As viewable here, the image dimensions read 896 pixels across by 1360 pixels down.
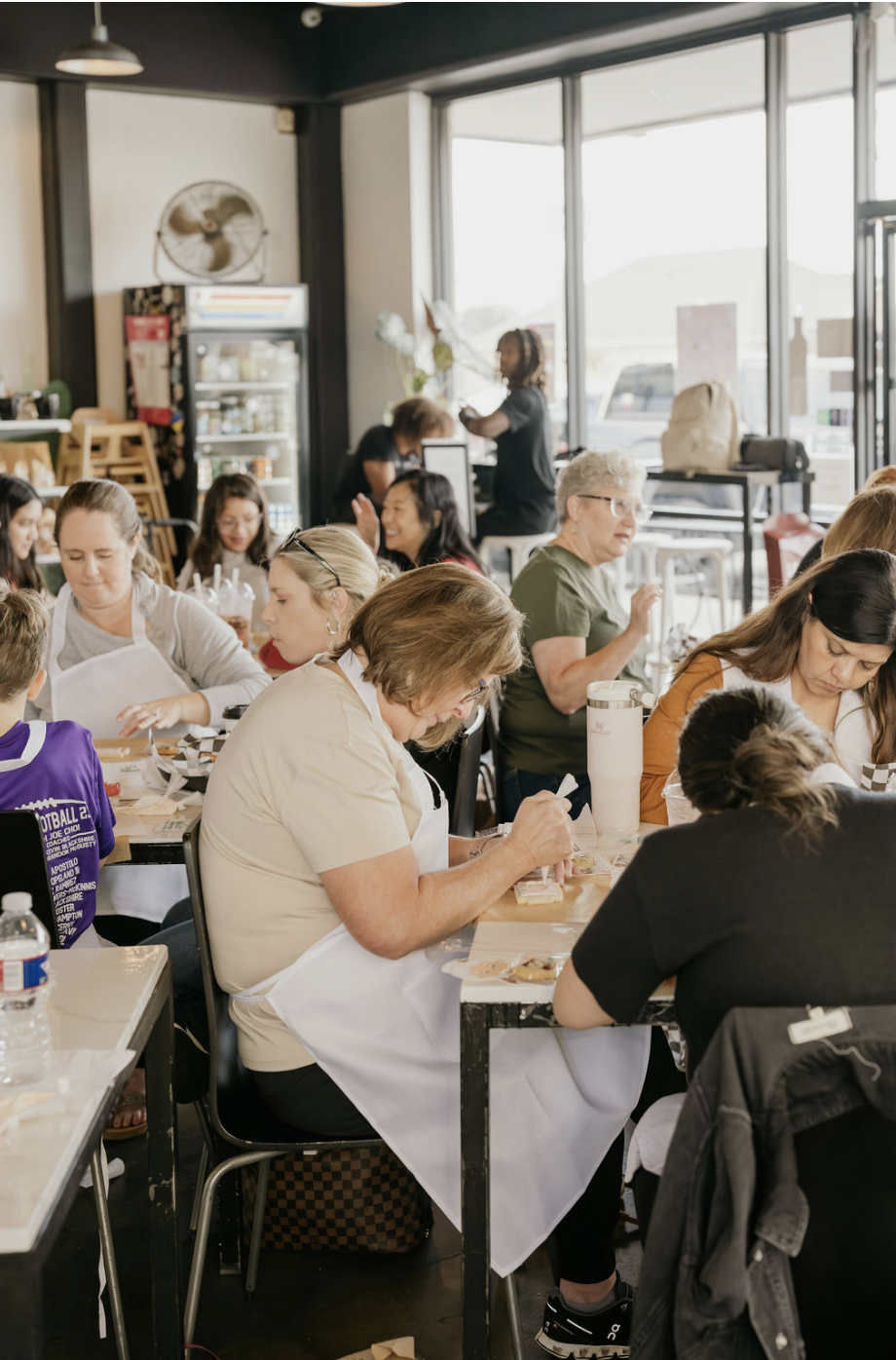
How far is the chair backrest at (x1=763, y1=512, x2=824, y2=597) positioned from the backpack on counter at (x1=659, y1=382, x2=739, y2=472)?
2.30 feet

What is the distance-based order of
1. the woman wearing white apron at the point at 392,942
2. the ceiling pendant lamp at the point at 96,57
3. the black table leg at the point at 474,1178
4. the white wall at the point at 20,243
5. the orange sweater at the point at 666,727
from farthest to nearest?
the white wall at the point at 20,243 < the ceiling pendant lamp at the point at 96,57 < the orange sweater at the point at 666,727 < the woman wearing white apron at the point at 392,942 < the black table leg at the point at 474,1178

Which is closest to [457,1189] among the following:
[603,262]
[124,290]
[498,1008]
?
[498,1008]

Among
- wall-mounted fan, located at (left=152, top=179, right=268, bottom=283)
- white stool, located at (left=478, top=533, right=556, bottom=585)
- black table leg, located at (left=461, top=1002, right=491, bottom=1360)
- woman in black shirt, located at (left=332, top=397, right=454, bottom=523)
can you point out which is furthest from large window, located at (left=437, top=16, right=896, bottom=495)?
black table leg, located at (left=461, top=1002, right=491, bottom=1360)

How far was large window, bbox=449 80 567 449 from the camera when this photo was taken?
309 inches

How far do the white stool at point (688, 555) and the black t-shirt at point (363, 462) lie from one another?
1.34 metres

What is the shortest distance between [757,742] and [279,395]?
724 cm

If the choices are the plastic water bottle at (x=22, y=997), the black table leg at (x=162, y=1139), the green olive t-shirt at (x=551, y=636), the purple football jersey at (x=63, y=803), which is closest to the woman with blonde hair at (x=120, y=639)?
the green olive t-shirt at (x=551, y=636)

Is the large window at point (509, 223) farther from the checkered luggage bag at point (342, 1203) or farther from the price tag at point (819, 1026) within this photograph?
the price tag at point (819, 1026)

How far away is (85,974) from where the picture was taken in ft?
6.19

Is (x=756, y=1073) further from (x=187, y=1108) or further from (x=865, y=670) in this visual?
(x=187, y=1108)

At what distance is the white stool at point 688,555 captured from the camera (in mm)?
6637

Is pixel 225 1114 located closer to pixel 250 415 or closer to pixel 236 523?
pixel 236 523

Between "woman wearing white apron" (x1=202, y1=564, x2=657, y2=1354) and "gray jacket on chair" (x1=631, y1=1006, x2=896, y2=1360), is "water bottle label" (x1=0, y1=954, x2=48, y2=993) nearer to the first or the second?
"woman wearing white apron" (x1=202, y1=564, x2=657, y2=1354)

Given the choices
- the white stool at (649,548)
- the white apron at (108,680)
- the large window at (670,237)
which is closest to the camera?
the white apron at (108,680)
